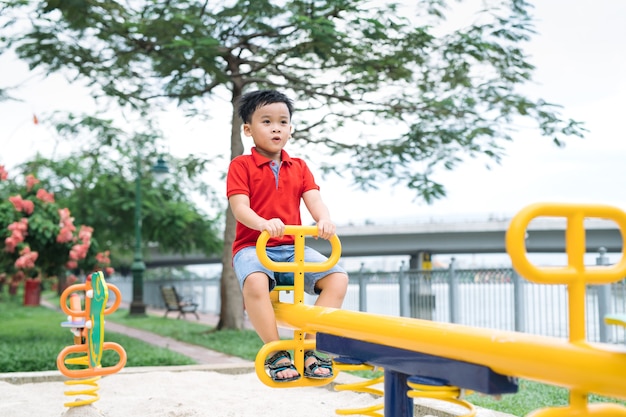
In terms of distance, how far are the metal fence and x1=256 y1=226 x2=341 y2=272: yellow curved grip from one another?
776 centimetres

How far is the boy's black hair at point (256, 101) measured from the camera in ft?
12.3

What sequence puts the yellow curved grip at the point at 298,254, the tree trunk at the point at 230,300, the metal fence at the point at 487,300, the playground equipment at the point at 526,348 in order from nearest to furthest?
the playground equipment at the point at 526,348
the yellow curved grip at the point at 298,254
the metal fence at the point at 487,300
the tree trunk at the point at 230,300

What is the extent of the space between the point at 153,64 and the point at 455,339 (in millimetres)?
11282

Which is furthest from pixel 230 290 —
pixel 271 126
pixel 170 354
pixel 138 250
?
pixel 271 126

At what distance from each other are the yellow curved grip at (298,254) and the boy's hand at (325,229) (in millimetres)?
20

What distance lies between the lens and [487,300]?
12.3 m

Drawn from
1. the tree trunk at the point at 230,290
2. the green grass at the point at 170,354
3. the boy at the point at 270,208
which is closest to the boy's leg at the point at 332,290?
the boy at the point at 270,208

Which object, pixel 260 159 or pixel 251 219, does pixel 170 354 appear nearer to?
pixel 260 159

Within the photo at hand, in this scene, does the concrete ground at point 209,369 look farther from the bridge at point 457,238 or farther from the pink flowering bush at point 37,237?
the bridge at point 457,238

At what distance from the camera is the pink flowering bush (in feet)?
35.1

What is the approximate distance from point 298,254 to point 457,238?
1009 inches

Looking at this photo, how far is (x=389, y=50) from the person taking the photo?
39.4 feet

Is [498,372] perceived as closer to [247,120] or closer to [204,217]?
[247,120]

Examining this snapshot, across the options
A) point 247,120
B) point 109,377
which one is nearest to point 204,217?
point 109,377
